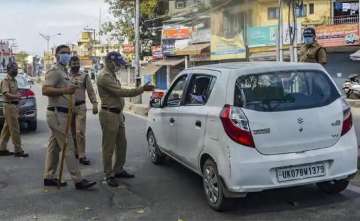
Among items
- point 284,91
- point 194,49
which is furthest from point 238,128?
point 194,49

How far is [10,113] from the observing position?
10.2 meters

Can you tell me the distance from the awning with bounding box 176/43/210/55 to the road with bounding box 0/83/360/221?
3162cm

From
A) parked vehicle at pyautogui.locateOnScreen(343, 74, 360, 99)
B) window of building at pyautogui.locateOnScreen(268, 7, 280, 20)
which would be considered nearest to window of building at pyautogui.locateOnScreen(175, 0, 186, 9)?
window of building at pyautogui.locateOnScreen(268, 7, 280, 20)

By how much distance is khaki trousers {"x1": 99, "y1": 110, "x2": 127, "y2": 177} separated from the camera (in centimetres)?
752

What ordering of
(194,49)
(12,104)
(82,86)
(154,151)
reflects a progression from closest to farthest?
(154,151) → (82,86) → (12,104) → (194,49)

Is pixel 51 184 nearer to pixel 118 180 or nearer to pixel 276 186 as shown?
pixel 118 180

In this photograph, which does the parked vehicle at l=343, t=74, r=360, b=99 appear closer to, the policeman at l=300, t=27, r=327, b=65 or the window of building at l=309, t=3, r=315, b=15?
the window of building at l=309, t=3, r=315, b=15

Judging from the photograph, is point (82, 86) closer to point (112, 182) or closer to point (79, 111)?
point (79, 111)

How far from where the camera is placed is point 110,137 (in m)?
7.57

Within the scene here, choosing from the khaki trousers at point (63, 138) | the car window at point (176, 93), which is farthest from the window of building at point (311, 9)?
the khaki trousers at point (63, 138)

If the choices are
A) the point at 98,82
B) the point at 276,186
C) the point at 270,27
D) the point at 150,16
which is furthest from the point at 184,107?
the point at 150,16

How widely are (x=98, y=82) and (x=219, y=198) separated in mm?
2501

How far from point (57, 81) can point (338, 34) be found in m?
24.3

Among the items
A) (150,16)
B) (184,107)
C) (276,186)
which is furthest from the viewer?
(150,16)
